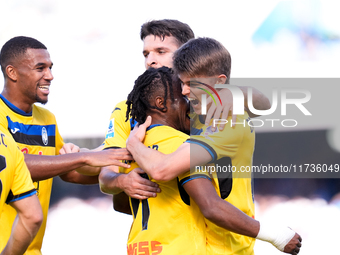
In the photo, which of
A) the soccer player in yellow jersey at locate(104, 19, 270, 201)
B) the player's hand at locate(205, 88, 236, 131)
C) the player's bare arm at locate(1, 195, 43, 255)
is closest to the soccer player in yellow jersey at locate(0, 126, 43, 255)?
the player's bare arm at locate(1, 195, 43, 255)

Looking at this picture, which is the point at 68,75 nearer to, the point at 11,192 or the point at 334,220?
the point at 334,220

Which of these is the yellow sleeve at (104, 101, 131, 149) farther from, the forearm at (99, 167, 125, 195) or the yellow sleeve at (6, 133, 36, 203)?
the yellow sleeve at (6, 133, 36, 203)

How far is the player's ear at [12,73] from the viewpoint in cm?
341

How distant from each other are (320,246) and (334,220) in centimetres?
82

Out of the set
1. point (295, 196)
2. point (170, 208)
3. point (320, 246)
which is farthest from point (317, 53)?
point (170, 208)

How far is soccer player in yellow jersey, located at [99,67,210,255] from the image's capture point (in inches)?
88.1

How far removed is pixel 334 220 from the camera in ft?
27.7

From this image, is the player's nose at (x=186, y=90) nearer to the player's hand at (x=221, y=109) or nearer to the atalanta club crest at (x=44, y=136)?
the player's hand at (x=221, y=109)

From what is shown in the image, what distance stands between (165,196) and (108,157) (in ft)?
1.76

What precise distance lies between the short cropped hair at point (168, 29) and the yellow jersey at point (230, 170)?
1239 millimetres

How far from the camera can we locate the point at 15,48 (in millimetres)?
3475

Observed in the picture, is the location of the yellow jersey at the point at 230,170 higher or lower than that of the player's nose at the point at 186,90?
lower

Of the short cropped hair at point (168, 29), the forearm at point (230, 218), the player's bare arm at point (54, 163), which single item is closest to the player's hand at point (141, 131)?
the player's bare arm at point (54, 163)

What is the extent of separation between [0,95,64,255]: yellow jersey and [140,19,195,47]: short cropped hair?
119cm
